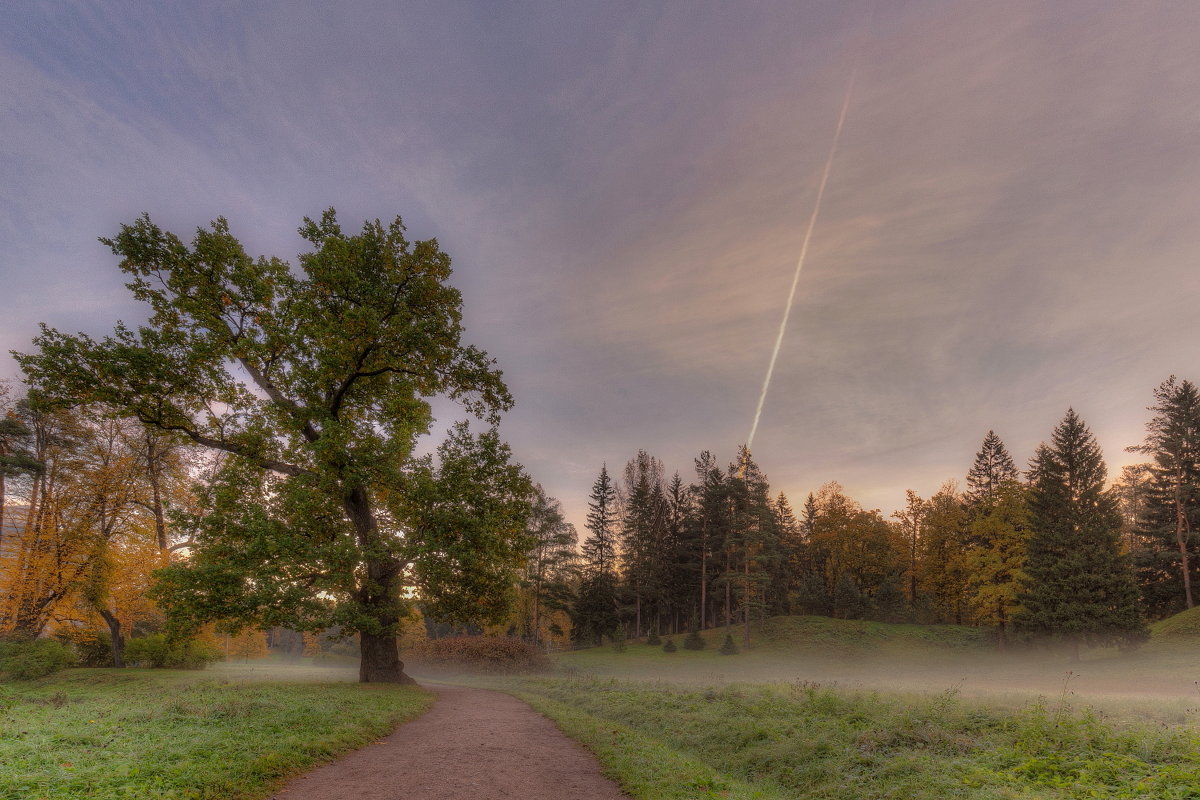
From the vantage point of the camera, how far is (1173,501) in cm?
4188

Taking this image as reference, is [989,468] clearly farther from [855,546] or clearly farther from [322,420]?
[322,420]

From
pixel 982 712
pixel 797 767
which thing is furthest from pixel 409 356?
pixel 982 712

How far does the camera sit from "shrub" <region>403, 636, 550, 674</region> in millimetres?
37062

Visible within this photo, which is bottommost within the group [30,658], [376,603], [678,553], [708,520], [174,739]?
[30,658]

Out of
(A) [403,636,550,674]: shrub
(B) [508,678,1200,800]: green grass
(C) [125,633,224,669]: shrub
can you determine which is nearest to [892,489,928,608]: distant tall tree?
(A) [403,636,550,674]: shrub

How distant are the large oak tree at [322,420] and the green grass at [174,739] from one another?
12.0ft

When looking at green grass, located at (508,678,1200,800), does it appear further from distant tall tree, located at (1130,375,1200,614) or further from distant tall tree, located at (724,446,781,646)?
distant tall tree, located at (1130,375,1200,614)

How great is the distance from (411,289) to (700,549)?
4943 cm

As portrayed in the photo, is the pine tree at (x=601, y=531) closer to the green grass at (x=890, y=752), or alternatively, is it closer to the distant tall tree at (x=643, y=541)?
the distant tall tree at (x=643, y=541)

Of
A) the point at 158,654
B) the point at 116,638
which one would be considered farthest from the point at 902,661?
the point at 116,638

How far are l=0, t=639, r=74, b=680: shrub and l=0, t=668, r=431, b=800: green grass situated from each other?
7.90 meters

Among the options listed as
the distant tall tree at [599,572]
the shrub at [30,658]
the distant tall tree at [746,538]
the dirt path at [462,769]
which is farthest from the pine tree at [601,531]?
the dirt path at [462,769]

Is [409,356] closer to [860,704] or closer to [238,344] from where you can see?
[238,344]

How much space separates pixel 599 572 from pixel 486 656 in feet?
69.8
